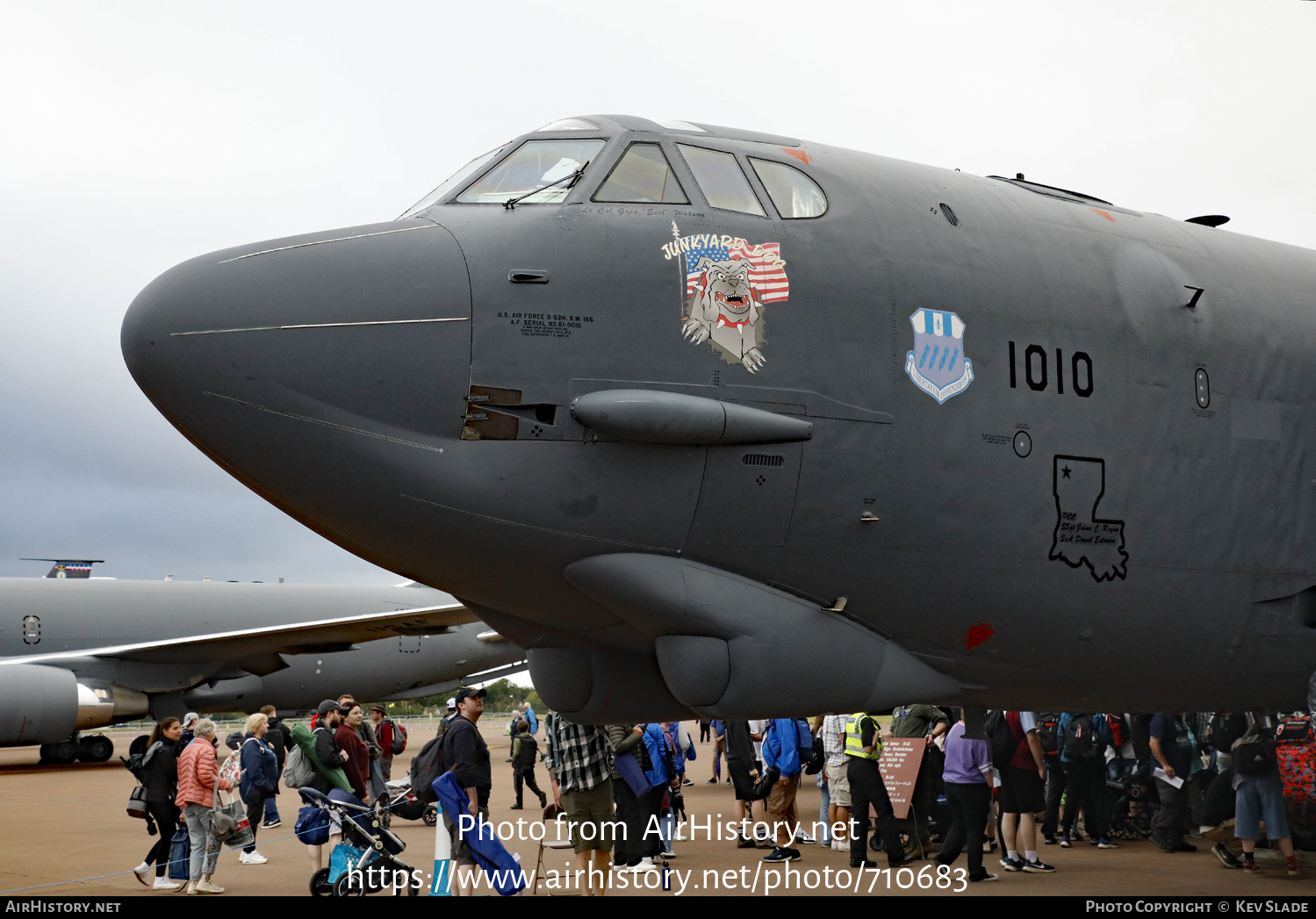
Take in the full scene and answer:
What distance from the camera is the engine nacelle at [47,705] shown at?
20.9m

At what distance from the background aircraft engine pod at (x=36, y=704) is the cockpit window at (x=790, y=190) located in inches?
812

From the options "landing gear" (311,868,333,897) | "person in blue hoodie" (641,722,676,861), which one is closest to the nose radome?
"landing gear" (311,868,333,897)

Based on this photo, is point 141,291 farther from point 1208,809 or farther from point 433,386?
point 1208,809

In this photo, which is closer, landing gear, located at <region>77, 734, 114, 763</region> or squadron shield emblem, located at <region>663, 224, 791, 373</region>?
squadron shield emblem, located at <region>663, 224, 791, 373</region>

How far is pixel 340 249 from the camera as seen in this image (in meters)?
4.71

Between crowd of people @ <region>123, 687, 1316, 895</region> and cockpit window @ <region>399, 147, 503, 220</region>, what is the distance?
→ 433cm

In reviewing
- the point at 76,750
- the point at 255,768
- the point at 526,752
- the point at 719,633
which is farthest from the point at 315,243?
the point at 76,750

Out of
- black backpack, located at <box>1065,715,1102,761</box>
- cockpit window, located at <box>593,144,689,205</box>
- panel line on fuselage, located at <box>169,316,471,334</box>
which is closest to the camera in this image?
panel line on fuselage, located at <box>169,316,471,334</box>

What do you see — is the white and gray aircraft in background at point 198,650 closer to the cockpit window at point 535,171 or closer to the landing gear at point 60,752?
the landing gear at point 60,752

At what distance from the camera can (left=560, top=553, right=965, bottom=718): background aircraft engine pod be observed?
4.85m

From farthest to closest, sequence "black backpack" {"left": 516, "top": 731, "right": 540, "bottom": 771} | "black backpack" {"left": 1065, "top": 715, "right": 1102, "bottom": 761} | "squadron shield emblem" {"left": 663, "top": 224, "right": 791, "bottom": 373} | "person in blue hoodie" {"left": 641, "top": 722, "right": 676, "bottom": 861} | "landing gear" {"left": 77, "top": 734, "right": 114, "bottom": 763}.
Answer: "landing gear" {"left": 77, "top": 734, "right": 114, "bottom": 763} < "black backpack" {"left": 516, "top": 731, "right": 540, "bottom": 771} < "black backpack" {"left": 1065, "top": 715, "right": 1102, "bottom": 761} < "person in blue hoodie" {"left": 641, "top": 722, "right": 676, "bottom": 861} < "squadron shield emblem" {"left": 663, "top": 224, "right": 791, "bottom": 373}

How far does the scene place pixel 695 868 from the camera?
37.0ft

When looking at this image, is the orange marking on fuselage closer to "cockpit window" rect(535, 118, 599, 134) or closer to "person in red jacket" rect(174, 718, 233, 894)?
"cockpit window" rect(535, 118, 599, 134)
